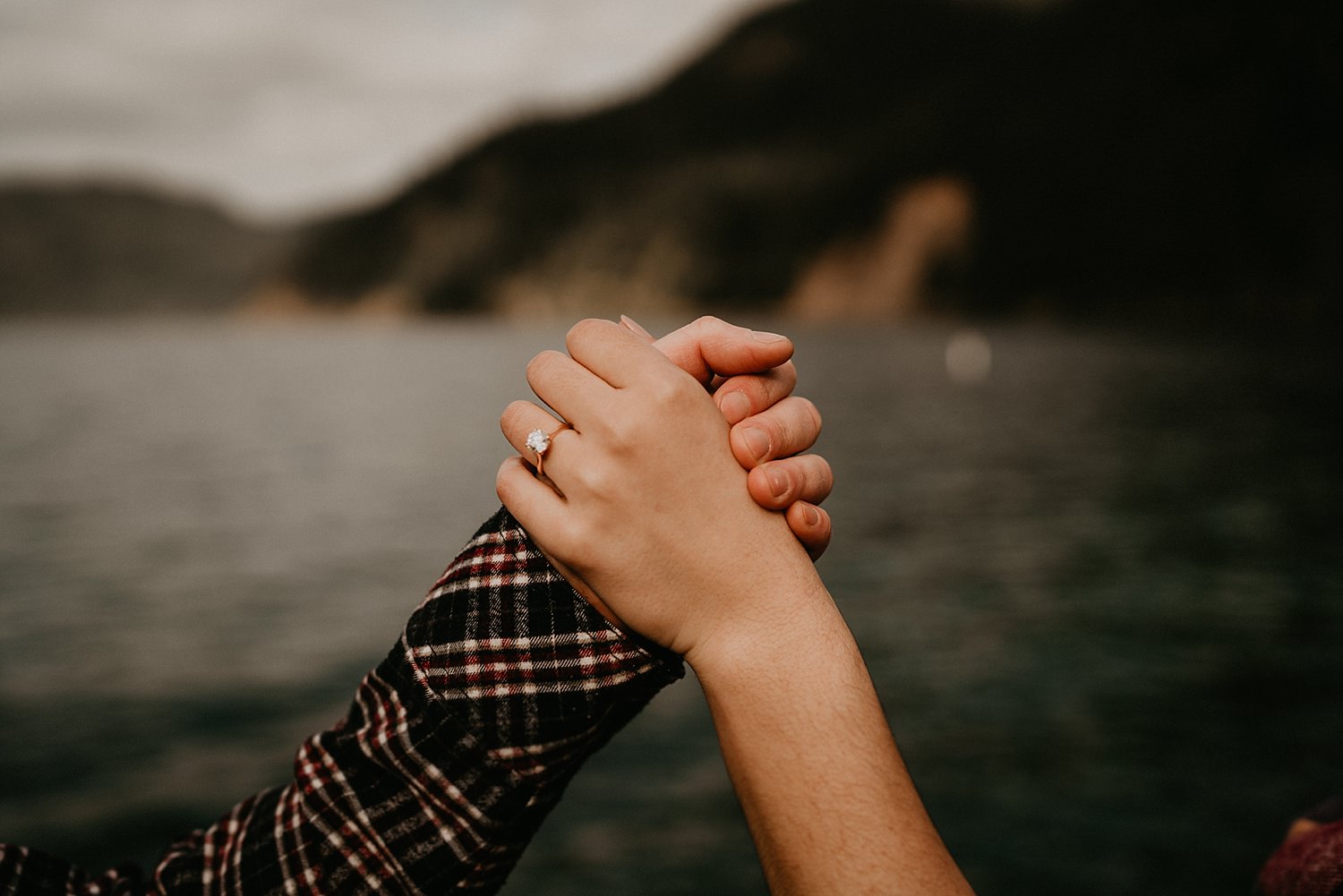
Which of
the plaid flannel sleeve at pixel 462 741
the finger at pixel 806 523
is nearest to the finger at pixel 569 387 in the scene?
the plaid flannel sleeve at pixel 462 741

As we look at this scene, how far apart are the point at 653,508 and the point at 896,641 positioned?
13.4m

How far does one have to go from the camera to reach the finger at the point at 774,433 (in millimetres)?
1649

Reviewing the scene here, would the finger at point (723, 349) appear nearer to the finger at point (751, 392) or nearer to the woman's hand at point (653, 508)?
the finger at point (751, 392)

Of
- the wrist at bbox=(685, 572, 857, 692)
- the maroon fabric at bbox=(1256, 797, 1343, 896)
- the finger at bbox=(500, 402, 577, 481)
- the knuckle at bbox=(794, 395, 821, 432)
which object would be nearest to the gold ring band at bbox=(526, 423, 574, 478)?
the finger at bbox=(500, 402, 577, 481)

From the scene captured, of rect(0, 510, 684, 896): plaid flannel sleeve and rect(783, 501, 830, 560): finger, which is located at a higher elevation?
rect(783, 501, 830, 560): finger

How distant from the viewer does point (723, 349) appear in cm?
181

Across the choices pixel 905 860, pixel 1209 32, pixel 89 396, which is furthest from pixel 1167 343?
pixel 905 860

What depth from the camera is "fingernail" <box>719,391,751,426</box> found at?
1741mm

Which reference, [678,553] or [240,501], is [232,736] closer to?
[678,553]

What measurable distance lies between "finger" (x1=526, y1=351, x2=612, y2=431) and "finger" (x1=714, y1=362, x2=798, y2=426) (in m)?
0.27

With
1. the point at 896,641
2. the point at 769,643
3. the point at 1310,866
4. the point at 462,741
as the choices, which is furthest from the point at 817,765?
the point at 896,641

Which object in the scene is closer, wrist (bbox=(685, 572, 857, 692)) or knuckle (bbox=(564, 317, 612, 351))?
wrist (bbox=(685, 572, 857, 692))

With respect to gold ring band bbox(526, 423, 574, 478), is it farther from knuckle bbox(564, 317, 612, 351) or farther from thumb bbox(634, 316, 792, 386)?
thumb bbox(634, 316, 792, 386)

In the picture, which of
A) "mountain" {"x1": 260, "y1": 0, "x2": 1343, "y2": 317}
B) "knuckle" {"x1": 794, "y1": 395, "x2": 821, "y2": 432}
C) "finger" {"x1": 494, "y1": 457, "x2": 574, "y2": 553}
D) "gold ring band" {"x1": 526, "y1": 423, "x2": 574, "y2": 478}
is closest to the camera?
"finger" {"x1": 494, "y1": 457, "x2": 574, "y2": 553}
